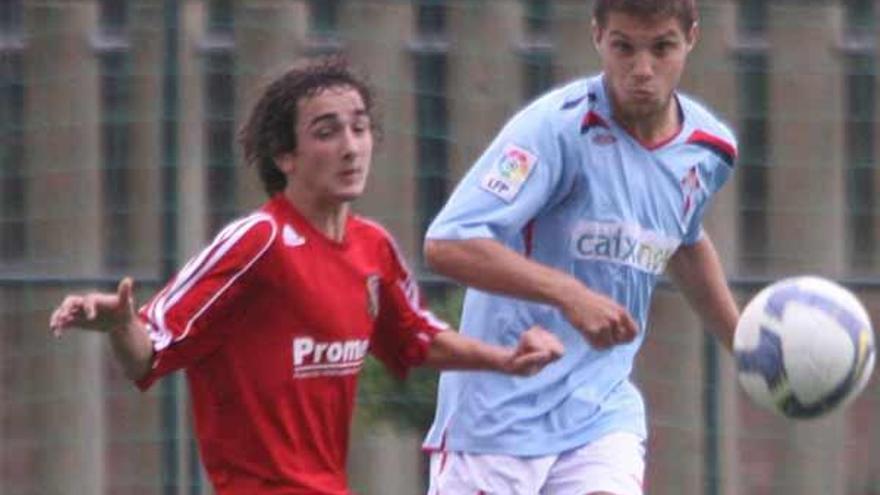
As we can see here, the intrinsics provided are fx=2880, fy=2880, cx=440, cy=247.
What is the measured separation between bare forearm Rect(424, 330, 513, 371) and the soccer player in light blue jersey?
12 centimetres

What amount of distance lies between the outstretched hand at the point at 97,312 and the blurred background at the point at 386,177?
2714 millimetres

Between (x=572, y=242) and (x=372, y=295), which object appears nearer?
(x=372, y=295)

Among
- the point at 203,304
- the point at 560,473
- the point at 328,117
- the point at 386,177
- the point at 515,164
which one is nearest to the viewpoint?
the point at 203,304

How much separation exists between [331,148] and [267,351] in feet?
1.52

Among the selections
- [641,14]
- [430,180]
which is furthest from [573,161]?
[430,180]

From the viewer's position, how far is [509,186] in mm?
6246

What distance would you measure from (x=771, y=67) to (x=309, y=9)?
1415 millimetres

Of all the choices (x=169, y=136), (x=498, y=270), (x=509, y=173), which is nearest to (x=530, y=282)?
(x=498, y=270)

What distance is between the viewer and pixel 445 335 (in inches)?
247

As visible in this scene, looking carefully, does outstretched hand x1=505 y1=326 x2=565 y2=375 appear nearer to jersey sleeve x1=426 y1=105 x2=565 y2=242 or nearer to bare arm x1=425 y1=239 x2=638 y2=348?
bare arm x1=425 y1=239 x2=638 y2=348

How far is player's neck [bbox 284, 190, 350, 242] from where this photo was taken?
611 cm

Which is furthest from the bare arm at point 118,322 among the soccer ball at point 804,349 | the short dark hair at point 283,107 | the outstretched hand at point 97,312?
the soccer ball at point 804,349

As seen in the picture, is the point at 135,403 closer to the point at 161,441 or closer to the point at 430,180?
the point at 161,441

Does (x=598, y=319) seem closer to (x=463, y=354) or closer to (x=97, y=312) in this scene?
(x=463, y=354)
